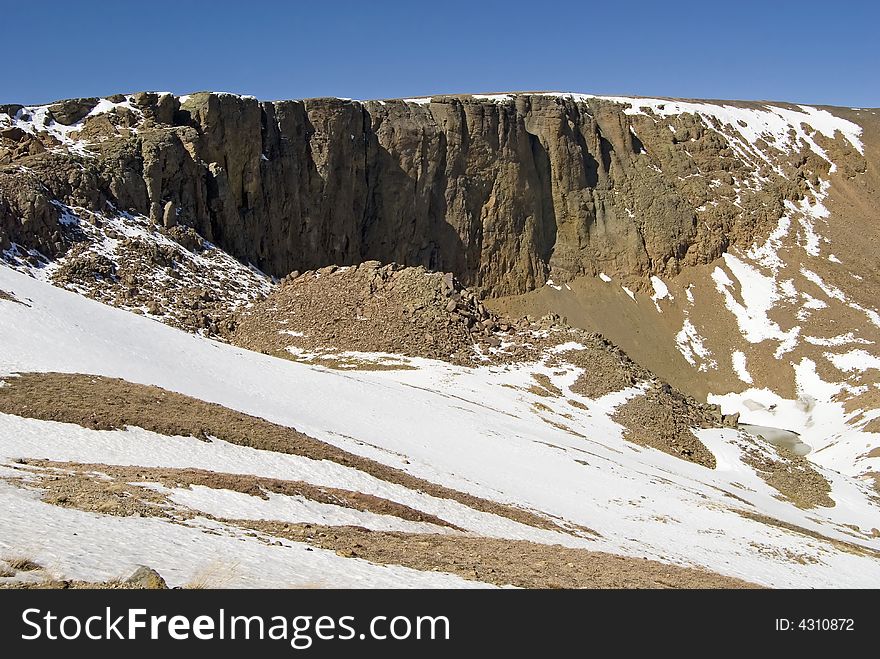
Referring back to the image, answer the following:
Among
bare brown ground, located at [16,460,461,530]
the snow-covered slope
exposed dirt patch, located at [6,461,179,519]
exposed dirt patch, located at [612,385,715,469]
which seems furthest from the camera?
exposed dirt patch, located at [612,385,715,469]

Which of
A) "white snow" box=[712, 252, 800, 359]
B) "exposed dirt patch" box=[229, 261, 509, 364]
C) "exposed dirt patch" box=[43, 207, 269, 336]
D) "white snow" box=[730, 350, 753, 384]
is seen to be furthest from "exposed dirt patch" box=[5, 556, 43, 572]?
"white snow" box=[712, 252, 800, 359]

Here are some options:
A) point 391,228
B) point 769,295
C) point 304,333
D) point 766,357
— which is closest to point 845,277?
point 769,295

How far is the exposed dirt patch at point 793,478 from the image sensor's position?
35.6 m

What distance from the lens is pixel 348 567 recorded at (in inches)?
459

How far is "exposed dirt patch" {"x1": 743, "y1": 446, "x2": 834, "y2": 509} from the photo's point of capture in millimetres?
35594

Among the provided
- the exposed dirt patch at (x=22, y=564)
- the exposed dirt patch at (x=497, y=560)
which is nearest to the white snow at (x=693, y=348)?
the exposed dirt patch at (x=497, y=560)

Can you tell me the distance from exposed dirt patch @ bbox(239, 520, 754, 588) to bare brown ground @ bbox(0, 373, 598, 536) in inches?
162

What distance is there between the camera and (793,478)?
37.3 m

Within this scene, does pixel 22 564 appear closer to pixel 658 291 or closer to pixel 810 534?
pixel 810 534

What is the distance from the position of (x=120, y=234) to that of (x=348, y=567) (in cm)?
4565

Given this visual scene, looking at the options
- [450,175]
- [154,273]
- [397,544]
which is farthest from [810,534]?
[450,175]

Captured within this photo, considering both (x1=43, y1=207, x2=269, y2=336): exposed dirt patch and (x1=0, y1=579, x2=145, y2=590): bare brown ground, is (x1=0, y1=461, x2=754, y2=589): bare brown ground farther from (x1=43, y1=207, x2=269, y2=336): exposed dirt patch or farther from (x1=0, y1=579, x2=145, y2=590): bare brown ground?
(x1=43, y1=207, x2=269, y2=336): exposed dirt patch
